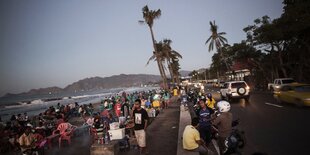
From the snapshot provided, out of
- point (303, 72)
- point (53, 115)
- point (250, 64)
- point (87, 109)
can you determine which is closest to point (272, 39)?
point (303, 72)

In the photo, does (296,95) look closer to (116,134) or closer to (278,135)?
(278,135)

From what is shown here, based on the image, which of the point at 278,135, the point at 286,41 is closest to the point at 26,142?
the point at 278,135

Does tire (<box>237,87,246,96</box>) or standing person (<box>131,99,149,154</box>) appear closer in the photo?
standing person (<box>131,99,149,154</box>)

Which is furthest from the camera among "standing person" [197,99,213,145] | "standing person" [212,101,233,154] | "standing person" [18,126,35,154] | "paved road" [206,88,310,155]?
"standing person" [18,126,35,154]

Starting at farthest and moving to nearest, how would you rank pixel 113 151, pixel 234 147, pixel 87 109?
pixel 87 109 < pixel 113 151 < pixel 234 147

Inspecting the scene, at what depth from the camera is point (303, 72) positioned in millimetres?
30688

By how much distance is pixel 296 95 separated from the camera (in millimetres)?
15031

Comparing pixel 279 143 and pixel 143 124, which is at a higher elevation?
pixel 143 124

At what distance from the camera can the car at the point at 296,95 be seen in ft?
46.7

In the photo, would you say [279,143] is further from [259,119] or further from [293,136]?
[259,119]

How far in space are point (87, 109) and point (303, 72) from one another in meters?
27.3

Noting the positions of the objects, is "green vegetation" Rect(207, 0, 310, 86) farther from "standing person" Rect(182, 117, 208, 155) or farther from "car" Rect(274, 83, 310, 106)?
"standing person" Rect(182, 117, 208, 155)

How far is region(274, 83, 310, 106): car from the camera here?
46.7ft

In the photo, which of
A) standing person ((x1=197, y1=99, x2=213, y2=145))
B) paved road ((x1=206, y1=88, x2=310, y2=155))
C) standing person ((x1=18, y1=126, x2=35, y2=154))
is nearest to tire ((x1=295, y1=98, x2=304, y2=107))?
paved road ((x1=206, y1=88, x2=310, y2=155))
